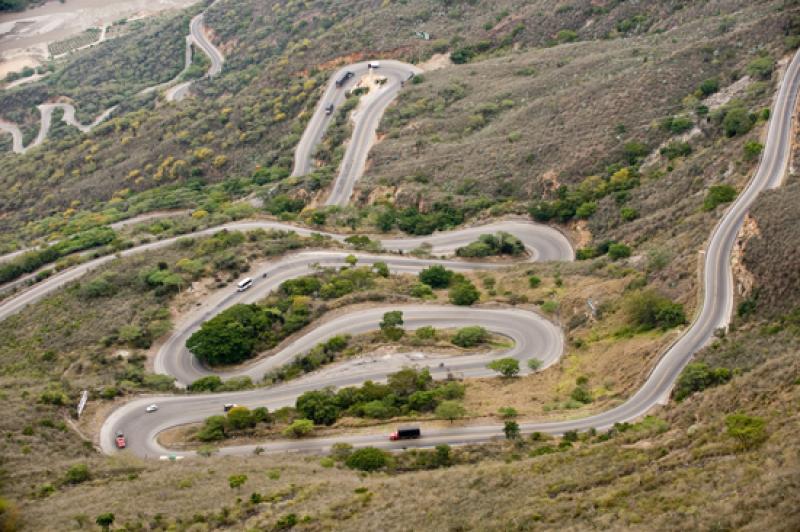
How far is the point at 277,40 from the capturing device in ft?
531

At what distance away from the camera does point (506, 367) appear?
58.1m

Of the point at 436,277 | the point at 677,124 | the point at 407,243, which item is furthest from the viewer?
the point at 407,243

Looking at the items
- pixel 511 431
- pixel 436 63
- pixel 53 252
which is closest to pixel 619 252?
pixel 511 431

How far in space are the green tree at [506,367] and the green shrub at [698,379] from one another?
12793 millimetres

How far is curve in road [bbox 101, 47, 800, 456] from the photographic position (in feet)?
163

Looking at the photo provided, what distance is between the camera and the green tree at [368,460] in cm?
4662

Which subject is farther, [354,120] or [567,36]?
[567,36]

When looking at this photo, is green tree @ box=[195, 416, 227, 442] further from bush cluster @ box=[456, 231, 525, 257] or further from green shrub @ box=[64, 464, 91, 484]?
bush cluster @ box=[456, 231, 525, 257]

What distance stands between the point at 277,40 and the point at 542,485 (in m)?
140

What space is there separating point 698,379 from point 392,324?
85.6ft

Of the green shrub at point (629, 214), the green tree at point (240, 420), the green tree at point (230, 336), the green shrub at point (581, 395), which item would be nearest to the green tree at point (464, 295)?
the green tree at point (230, 336)

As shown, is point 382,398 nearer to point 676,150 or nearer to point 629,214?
point 629,214

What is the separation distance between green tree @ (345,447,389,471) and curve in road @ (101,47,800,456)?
2692 mm

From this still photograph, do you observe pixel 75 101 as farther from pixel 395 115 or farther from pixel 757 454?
pixel 757 454
